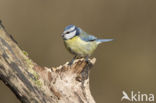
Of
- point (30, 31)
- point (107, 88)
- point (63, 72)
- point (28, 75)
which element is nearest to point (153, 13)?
point (107, 88)

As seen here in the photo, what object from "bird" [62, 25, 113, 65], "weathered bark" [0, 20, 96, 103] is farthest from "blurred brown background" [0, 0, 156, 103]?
"weathered bark" [0, 20, 96, 103]

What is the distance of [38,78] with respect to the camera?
2498 millimetres

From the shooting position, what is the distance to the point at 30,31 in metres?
4.93

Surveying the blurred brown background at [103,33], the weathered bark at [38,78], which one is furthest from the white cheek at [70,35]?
the blurred brown background at [103,33]

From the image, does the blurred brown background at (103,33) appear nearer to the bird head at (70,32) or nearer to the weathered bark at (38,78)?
the bird head at (70,32)

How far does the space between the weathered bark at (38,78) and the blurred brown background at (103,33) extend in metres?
2.08

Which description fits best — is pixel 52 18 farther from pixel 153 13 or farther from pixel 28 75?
pixel 28 75

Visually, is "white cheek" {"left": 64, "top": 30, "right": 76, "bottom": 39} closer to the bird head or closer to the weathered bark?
the bird head

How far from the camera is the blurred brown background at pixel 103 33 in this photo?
16.0 feet

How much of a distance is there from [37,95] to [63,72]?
14.0 inches

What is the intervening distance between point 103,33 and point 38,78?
2.54m

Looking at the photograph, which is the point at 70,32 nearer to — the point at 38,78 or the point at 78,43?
the point at 78,43

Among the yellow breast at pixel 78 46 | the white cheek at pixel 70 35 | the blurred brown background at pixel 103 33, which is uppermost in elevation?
the white cheek at pixel 70 35

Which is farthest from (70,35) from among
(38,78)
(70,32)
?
(38,78)
